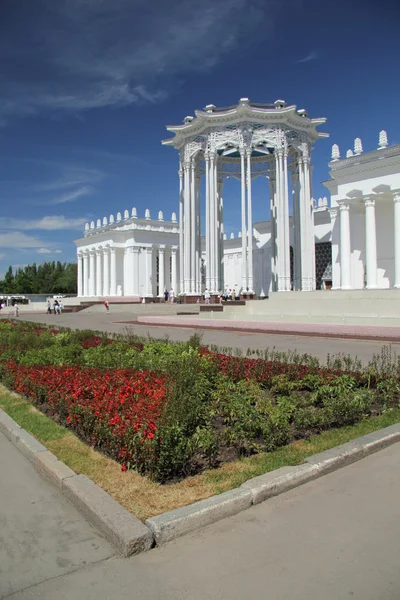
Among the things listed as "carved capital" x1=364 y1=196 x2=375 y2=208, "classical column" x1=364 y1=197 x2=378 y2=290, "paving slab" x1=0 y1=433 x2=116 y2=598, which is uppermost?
"carved capital" x1=364 y1=196 x2=375 y2=208

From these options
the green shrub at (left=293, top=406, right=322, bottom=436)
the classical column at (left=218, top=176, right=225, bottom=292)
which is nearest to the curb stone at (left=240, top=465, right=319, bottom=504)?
the green shrub at (left=293, top=406, right=322, bottom=436)

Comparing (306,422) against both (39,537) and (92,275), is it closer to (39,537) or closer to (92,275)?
(39,537)

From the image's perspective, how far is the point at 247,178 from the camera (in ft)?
133

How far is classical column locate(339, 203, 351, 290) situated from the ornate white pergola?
20.1 ft

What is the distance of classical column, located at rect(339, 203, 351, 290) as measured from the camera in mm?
34594

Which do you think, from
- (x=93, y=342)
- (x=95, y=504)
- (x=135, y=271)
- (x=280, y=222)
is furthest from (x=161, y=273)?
(x=95, y=504)

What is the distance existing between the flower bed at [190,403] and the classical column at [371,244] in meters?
25.6

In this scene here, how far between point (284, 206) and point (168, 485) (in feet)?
125

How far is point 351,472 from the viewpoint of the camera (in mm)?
4672

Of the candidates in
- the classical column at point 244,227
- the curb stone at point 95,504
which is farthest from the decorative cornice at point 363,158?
the curb stone at point 95,504

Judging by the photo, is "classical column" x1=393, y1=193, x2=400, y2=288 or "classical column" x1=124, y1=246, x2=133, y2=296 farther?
"classical column" x1=124, y1=246, x2=133, y2=296

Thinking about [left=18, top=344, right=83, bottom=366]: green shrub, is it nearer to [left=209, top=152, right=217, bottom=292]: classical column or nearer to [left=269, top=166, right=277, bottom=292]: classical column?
[left=209, top=152, right=217, bottom=292]: classical column

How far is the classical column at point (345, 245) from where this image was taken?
113 feet

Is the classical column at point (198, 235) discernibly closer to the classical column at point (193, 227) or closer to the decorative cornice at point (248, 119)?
the classical column at point (193, 227)
